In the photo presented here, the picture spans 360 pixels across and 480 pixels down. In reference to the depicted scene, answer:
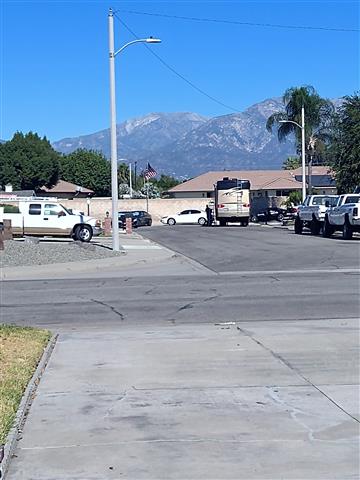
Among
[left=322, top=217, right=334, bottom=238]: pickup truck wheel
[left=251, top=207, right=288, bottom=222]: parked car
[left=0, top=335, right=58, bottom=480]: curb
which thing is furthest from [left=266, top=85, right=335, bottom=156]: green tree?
[left=0, top=335, right=58, bottom=480]: curb

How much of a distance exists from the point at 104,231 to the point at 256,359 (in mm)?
43197

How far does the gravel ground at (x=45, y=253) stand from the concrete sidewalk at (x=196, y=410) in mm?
15935

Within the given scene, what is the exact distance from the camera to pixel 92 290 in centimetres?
1955

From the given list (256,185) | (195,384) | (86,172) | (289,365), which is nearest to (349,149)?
(289,365)

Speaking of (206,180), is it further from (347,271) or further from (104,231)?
(347,271)

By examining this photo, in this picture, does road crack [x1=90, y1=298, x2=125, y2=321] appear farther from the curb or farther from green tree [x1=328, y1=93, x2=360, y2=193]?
green tree [x1=328, y1=93, x2=360, y2=193]

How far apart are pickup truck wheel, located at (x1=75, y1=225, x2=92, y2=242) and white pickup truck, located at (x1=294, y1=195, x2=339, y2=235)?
11.8 m

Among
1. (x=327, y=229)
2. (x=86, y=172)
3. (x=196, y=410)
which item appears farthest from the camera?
(x=86, y=172)

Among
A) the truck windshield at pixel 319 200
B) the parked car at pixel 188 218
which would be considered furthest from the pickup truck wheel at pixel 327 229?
the parked car at pixel 188 218

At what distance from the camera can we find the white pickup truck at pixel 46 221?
127 feet

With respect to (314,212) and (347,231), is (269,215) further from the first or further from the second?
(347,231)

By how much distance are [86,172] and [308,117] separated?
47577 mm

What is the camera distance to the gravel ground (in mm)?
28000

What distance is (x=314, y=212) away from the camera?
44.5 m
